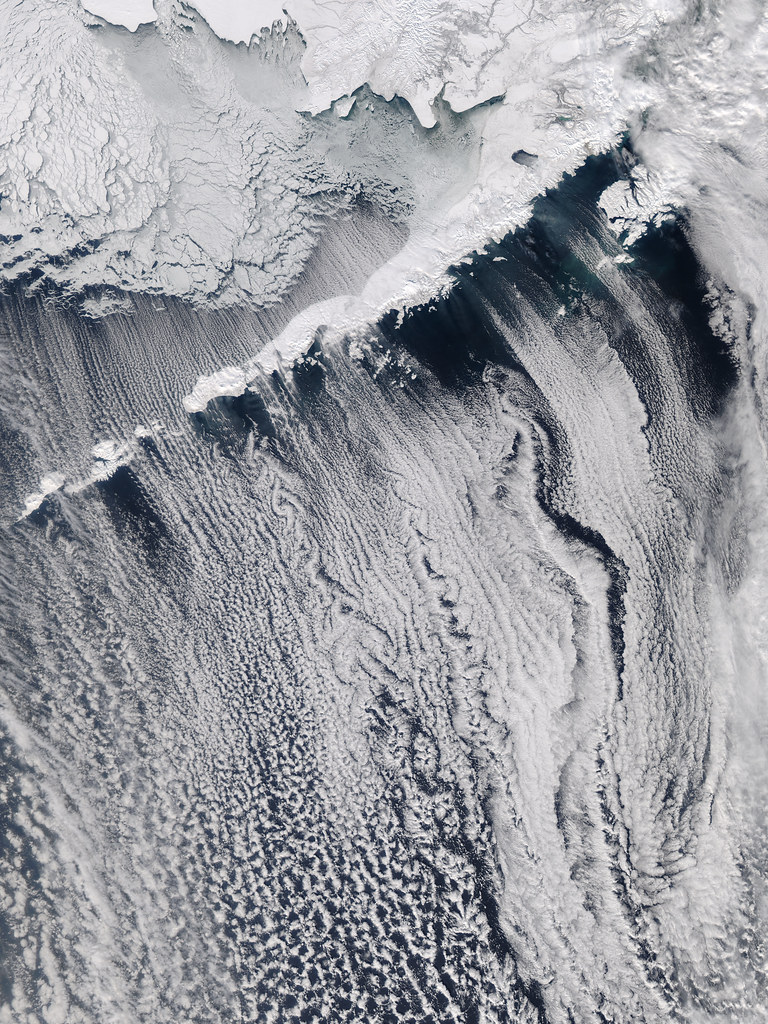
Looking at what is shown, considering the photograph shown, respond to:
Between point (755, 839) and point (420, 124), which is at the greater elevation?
point (420, 124)

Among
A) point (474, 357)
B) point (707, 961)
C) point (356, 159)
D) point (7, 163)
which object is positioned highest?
point (356, 159)

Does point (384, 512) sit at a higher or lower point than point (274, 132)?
lower

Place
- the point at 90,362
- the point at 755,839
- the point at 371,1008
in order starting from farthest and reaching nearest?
the point at 90,362, the point at 755,839, the point at 371,1008

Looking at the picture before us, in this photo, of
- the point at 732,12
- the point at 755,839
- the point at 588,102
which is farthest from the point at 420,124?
the point at 755,839

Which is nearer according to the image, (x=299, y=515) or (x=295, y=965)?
(x=295, y=965)

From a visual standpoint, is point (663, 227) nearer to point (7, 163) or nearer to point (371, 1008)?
point (7, 163)

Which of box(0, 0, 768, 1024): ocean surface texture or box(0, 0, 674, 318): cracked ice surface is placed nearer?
box(0, 0, 768, 1024): ocean surface texture

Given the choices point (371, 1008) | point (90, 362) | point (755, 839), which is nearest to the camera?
point (371, 1008)

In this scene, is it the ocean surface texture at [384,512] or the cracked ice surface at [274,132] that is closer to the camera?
the ocean surface texture at [384,512]
